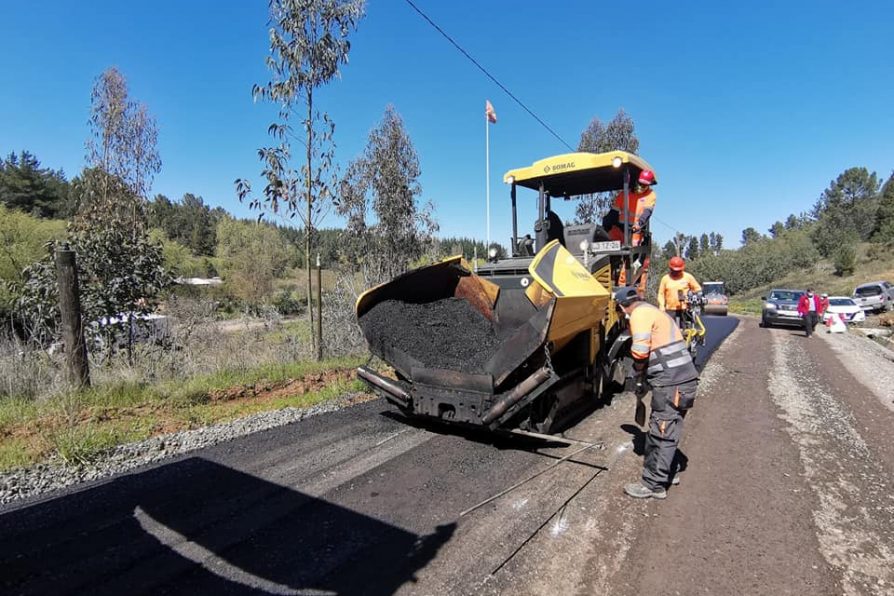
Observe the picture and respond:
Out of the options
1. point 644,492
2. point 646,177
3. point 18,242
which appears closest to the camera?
point 644,492

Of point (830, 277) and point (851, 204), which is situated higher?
point (851, 204)

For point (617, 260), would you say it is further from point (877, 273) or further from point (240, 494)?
point (877, 273)

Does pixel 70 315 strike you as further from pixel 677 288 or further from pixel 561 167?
pixel 677 288

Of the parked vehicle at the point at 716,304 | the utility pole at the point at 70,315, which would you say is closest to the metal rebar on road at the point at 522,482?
the utility pole at the point at 70,315

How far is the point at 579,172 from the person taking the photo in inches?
260

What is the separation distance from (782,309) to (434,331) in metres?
15.8

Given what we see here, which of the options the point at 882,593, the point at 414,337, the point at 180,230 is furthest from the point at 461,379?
the point at 180,230

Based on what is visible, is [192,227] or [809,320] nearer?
[809,320]

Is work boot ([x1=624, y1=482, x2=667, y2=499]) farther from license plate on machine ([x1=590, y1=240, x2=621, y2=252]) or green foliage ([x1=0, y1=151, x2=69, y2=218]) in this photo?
green foliage ([x1=0, y1=151, x2=69, y2=218])

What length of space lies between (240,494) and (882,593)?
382cm

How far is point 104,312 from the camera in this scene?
23.6ft

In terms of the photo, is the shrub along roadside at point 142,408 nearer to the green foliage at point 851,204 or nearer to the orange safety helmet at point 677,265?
the orange safety helmet at point 677,265

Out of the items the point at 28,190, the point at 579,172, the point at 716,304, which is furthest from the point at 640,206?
the point at 28,190

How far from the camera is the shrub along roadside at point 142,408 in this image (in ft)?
13.4
